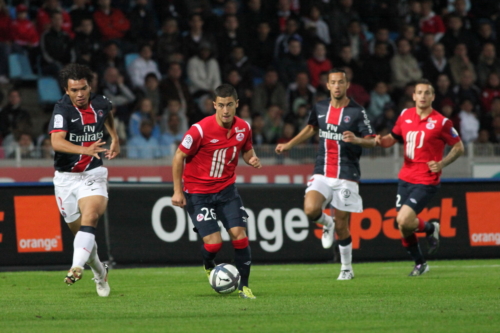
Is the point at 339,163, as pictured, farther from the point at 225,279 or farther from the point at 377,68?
the point at 377,68

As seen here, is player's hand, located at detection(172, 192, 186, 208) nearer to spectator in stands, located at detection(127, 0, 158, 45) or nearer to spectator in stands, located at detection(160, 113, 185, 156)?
spectator in stands, located at detection(160, 113, 185, 156)

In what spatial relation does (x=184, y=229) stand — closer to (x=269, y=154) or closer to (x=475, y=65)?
(x=269, y=154)

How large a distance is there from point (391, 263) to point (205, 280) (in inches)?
146

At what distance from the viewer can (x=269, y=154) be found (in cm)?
1530

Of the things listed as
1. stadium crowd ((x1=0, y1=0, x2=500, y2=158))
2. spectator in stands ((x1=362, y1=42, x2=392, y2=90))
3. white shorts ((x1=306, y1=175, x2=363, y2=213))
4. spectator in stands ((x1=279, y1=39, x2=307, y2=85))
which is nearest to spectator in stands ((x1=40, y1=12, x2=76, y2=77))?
stadium crowd ((x1=0, y1=0, x2=500, y2=158))

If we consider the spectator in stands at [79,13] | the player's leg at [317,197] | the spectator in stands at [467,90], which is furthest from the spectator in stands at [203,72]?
the player's leg at [317,197]

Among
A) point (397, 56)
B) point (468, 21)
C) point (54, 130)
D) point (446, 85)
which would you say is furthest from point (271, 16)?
point (54, 130)

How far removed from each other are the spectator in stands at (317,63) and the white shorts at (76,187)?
36.5ft

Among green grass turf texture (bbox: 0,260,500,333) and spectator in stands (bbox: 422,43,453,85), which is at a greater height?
spectator in stands (bbox: 422,43,453,85)

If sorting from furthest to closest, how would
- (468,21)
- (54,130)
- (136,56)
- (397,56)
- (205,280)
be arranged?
Answer: (468,21) → (397,56) → (136,56) → (205,280) → (54,130)

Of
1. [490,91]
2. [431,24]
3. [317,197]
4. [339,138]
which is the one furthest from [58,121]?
[431,24]

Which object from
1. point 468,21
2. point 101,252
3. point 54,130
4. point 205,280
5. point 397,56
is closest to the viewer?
point 54,130

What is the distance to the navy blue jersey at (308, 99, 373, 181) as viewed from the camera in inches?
412

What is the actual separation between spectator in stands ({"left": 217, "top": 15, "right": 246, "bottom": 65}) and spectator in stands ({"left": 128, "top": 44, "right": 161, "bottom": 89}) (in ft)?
6.86
